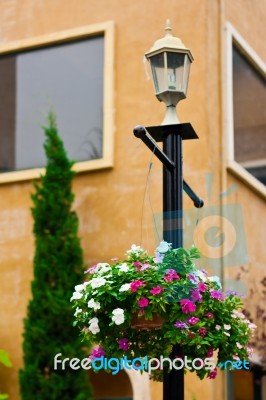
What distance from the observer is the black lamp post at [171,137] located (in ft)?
22.5

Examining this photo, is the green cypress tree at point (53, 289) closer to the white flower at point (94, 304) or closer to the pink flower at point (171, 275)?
the white flower at point (94, 304)

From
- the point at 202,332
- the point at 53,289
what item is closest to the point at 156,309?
the point at 202,332

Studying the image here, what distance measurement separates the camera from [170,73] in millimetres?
7711

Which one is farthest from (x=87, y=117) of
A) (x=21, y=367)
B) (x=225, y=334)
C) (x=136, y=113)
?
(x=225, y=334)

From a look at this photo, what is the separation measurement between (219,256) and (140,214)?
1197 mm

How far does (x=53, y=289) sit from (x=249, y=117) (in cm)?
390

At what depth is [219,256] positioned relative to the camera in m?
12.1

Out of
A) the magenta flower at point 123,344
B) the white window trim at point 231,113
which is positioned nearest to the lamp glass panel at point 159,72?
the magenta flower at point 123,344

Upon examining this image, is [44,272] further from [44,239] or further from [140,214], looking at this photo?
[140,214]

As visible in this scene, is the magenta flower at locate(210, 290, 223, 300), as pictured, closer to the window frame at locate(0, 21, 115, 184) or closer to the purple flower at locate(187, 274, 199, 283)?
the purple flower at locate(187, 274, 199, 283)

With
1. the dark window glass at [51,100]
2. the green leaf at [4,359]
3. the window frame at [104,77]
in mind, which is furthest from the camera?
the dark window glass at [51,100]

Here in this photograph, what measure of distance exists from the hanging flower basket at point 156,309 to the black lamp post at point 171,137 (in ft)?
0.57

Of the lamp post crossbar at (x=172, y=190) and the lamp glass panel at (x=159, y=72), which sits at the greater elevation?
the lamp glass panel at (x=159, y=72)

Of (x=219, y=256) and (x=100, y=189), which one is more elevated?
(x=100, y=189)
